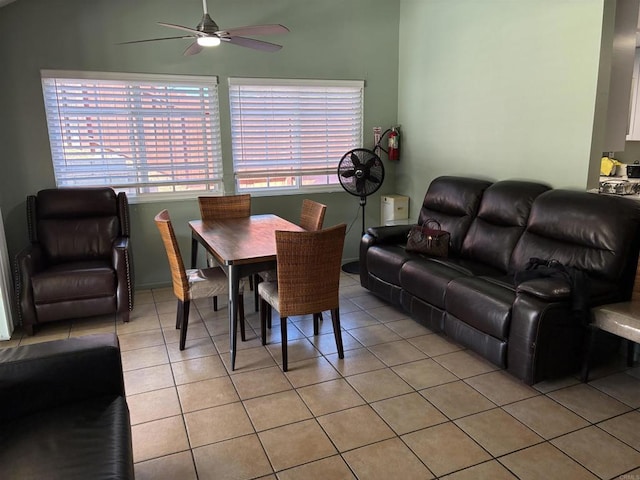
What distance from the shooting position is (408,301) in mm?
3551

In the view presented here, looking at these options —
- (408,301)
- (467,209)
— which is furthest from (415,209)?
(408,301)

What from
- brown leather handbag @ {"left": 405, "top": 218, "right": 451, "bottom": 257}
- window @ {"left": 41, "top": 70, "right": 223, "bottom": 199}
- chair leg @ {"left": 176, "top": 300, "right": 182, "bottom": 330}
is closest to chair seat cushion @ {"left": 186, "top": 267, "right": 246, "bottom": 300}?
chair leg @ {"left": 176, "top": 300, "right": 182, "bottom": 330}

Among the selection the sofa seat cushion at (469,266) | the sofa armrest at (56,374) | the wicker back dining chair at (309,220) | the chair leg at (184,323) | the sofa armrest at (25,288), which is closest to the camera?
the sofa armrest at (56,374)

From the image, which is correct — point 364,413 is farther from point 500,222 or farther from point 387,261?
point 500,222

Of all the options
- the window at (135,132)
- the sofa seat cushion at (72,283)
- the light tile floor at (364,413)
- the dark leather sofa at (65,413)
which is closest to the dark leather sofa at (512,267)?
the light tile floor at (364,413)

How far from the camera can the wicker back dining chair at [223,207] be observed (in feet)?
13.8

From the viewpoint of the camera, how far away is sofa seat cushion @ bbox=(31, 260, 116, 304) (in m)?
3.46

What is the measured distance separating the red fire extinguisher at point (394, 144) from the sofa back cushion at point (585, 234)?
2.15 metres

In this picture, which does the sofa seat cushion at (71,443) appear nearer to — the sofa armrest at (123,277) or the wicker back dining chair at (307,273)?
the wicker back dining chair at (307,273)

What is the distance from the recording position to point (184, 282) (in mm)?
3133

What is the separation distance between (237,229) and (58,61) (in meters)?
2.18

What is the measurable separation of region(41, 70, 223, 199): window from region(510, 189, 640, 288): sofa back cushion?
3.00m

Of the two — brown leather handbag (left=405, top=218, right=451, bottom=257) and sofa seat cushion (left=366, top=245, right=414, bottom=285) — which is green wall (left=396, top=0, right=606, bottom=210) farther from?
sofa seat cushion (left=366, top=245, right=414, bottom=285)

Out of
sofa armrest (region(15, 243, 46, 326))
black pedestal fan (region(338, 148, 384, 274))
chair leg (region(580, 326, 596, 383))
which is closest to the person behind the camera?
chair leg (region(580, 326, 596, 383))
